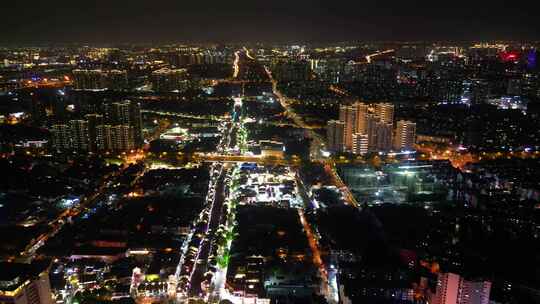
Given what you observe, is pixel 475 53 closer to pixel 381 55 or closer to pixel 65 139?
pixel 381 55

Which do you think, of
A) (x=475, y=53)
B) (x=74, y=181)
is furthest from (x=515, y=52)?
(x=74, y=181)

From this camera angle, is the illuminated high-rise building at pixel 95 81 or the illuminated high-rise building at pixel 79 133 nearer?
the illuminated high-rise building at pixel 79 133

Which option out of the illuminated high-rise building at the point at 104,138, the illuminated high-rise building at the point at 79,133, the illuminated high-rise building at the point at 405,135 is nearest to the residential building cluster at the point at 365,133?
the illuminated high-rise building at the point at 405,135

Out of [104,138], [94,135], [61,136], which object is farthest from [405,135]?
[61,136]

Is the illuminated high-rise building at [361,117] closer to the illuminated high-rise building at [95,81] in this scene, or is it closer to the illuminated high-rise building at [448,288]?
the illuminated high-rise building at [448,288]

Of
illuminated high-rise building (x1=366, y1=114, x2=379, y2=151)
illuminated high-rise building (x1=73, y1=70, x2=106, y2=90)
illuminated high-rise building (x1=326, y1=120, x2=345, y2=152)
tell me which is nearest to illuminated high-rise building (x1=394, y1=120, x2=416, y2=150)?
illuminated high-rise building (x1=366, y1=114, x2=379, y2=151)

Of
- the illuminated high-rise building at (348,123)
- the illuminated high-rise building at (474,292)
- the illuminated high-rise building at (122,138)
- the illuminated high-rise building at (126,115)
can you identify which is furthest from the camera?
the illuminated high-rise building at (126,115)
